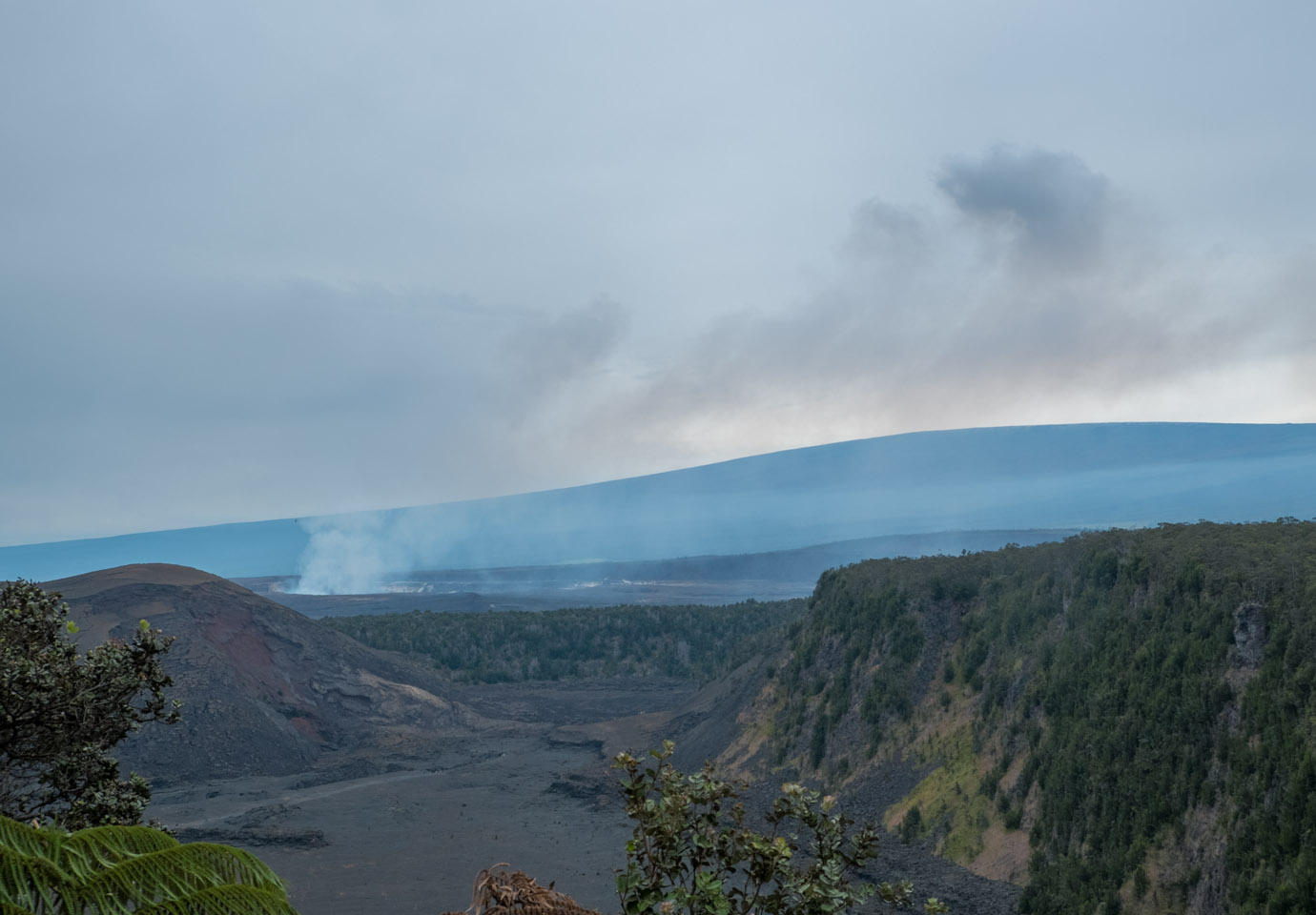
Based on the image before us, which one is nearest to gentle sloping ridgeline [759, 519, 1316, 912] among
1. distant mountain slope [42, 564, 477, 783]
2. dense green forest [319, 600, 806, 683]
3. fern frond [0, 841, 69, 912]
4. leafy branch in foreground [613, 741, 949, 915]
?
leafy branch in foreground [613, 741, 949, 915]

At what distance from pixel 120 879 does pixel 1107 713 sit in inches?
779

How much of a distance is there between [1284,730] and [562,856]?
18.4 meters

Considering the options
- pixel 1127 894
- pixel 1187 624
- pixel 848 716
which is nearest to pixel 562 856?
pixel 848 716

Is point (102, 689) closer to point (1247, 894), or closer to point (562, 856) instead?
point (1247, 894)

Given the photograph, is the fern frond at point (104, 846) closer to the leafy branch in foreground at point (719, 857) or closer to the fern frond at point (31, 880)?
the fern frond at point (31, 880)

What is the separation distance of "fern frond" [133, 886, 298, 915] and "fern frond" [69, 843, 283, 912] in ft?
0.14

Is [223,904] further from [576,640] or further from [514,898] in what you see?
[576,640]

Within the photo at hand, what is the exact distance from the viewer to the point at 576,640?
71.4 m

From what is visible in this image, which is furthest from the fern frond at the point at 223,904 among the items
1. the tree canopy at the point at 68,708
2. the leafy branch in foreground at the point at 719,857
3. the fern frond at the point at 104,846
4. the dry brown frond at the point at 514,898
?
the tree canopy at the point at 68,708

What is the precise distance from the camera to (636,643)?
233 ft

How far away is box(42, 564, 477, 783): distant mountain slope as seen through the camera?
4375 centimetres

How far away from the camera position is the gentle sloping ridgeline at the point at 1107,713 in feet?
49.6

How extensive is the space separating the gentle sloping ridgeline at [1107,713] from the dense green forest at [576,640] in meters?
36.7

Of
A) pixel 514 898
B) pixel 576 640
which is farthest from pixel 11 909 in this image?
pixel 576 640
